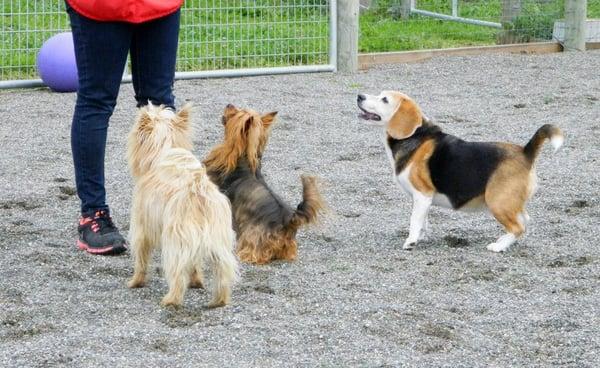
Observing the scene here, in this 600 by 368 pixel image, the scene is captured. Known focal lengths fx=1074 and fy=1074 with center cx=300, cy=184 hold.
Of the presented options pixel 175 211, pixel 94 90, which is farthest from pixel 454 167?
pixel 94 90

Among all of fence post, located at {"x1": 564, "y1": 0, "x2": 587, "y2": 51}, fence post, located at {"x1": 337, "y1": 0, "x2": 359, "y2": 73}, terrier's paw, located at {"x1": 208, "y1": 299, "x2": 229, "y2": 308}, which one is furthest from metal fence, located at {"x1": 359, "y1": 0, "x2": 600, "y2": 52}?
terrier's paw, located at {"x1": 208, "y1": 299, "x2": 229, "y2": 308}

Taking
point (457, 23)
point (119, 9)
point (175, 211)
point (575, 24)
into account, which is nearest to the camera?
point (175, 211)

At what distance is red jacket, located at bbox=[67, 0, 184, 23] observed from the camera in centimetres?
475

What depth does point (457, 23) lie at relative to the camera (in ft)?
43.5

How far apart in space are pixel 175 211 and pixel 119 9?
1.04m

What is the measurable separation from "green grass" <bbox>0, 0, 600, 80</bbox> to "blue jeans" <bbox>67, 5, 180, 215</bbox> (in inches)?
Answer: 208

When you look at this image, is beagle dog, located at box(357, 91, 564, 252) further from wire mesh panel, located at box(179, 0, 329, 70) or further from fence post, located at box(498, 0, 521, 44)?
fence post, located at box(498, 0, 521, 44)

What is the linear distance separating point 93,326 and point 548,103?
20.3 ft

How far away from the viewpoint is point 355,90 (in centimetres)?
1005

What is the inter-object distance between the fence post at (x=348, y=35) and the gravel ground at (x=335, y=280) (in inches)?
105

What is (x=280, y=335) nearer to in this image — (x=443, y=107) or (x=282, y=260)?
(x=282, y=260)

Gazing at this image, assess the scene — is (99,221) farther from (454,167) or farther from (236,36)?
(236,36)

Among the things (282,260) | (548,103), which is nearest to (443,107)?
(548,103)

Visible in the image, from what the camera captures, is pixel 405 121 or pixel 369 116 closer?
pixel 405 121
